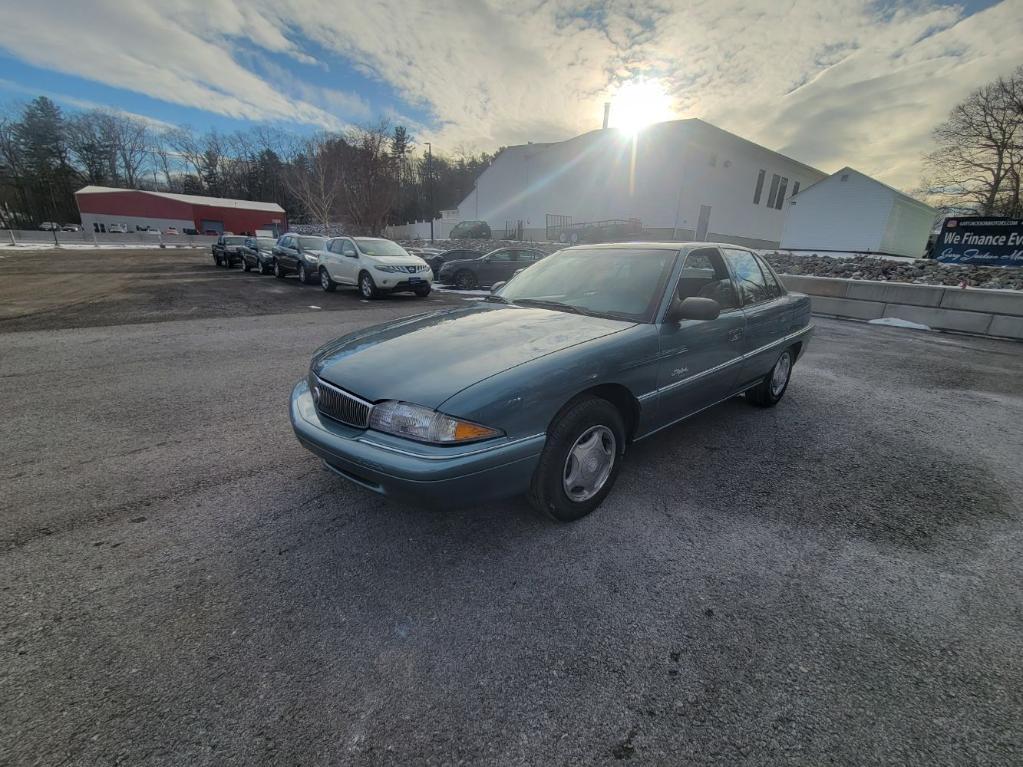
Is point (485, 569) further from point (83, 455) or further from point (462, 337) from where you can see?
point (83, 455)

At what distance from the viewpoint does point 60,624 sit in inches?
73.3

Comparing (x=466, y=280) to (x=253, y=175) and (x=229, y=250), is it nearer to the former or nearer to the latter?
(x=229, y=250)

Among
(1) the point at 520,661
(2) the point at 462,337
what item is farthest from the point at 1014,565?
(2) the point at 462,337

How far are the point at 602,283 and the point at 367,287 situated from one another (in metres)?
9.85

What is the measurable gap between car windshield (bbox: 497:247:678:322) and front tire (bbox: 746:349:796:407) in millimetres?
1876

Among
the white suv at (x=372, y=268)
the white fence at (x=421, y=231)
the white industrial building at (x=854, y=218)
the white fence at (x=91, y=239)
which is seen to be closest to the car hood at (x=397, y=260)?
the white suv at (x=372, y=268)

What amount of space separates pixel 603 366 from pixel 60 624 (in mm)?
2699

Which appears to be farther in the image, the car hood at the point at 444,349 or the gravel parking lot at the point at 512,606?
the car hood at the point at 444,349

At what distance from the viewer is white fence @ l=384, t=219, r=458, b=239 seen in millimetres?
43469

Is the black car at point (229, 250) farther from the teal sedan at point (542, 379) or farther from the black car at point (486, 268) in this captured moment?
the teal sedan at point (542, 379)

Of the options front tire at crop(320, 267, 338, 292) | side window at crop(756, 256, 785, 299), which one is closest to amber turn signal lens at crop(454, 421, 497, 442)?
side window at crop(756, 256, 785, 299)

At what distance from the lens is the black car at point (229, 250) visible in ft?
68.4

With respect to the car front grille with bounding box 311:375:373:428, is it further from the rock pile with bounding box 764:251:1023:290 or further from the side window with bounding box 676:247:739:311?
the rock pile with bounding box 764:251:1023:290

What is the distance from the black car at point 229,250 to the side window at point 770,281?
73.4 ft
